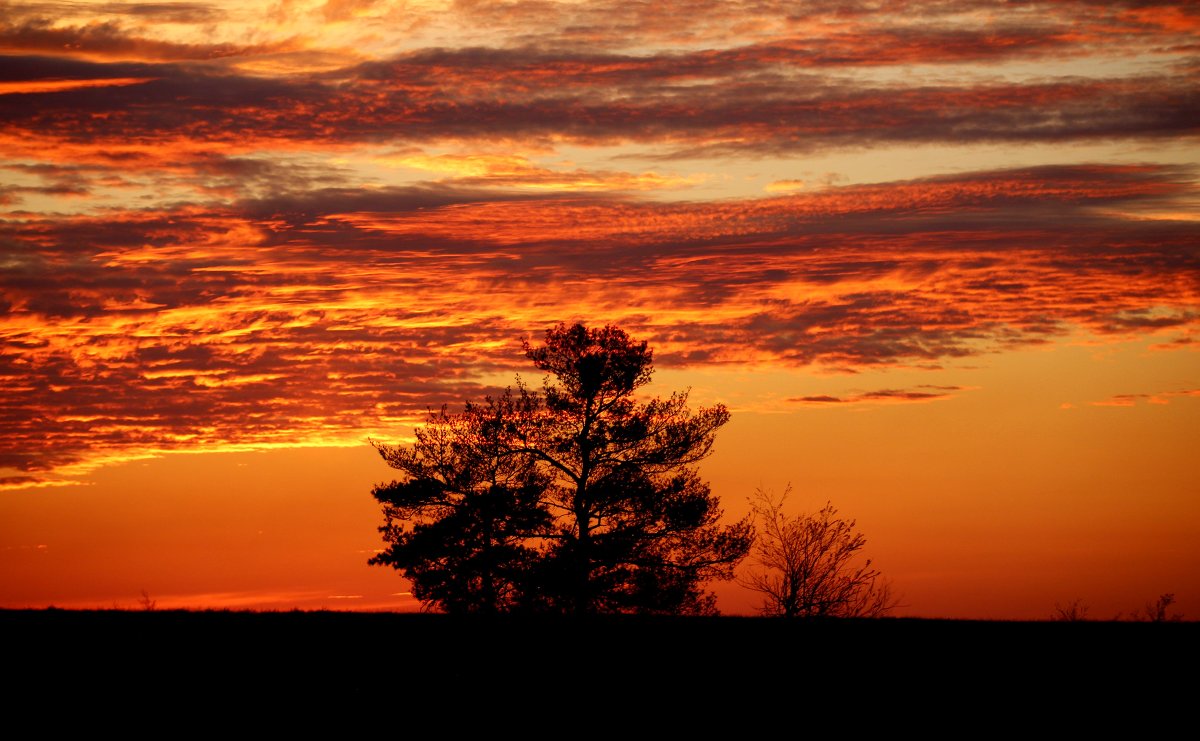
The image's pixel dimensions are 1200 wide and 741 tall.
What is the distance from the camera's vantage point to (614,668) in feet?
68.3

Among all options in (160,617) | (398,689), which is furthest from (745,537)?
(398,689)

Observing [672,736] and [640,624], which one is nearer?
[672,736]

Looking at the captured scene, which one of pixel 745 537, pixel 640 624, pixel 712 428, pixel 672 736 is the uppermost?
pixel 712 428

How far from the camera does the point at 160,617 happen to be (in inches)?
1032

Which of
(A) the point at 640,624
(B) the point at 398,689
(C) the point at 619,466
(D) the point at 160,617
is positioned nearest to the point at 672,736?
(B) the point at 398,689

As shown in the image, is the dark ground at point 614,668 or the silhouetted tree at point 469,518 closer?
the dark ground at point 614,668

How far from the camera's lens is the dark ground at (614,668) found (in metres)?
18.0

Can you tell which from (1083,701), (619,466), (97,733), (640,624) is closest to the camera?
(97,733)

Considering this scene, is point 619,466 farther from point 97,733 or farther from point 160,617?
point 97,733

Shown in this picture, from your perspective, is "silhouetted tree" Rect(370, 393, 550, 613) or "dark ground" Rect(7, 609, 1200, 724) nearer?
"dark ground" Rect(7, 609, 1200, 724)

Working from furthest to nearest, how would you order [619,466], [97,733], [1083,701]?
[619,466] → [1083,701] → [97,733]

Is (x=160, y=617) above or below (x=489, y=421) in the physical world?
below

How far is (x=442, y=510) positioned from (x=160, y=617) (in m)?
12.4

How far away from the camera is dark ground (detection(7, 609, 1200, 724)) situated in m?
18.0
